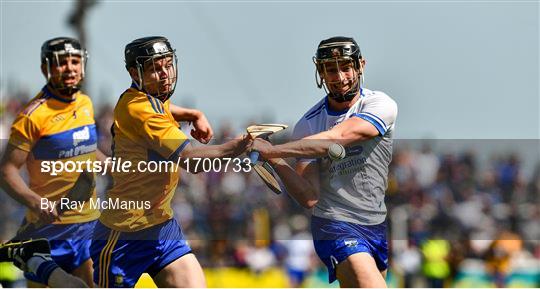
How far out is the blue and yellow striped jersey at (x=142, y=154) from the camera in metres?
7.69

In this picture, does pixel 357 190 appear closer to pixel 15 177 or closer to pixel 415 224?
pixel 15 177

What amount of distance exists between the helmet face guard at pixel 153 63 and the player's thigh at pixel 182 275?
1130 mm

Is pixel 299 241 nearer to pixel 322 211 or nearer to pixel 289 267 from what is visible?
pixel 289 267

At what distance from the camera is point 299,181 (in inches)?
315

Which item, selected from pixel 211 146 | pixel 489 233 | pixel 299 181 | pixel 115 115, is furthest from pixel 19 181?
pixel 489 233

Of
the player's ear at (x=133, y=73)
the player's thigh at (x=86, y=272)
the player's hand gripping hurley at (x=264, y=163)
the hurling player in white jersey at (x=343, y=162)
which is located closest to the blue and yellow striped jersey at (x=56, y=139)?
the player's thigh at (x=86, y=272)

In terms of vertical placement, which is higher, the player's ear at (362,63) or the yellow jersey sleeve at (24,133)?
the player's ear at (362,63)

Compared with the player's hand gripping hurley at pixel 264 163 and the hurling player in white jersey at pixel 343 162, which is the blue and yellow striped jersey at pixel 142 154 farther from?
the hurling player in white jersey at pixel 343 162

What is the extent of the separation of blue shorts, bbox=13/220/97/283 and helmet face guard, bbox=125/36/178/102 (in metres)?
1.24

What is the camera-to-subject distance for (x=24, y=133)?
8.20 meters

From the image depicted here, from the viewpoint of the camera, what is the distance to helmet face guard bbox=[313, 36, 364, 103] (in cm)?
790

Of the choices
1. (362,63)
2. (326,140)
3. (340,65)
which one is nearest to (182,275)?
(326,140)

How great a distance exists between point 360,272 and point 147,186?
5.14 ft

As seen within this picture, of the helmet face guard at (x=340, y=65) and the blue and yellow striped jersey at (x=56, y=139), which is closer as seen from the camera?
the helmet face guard at (x=340, y=65)
